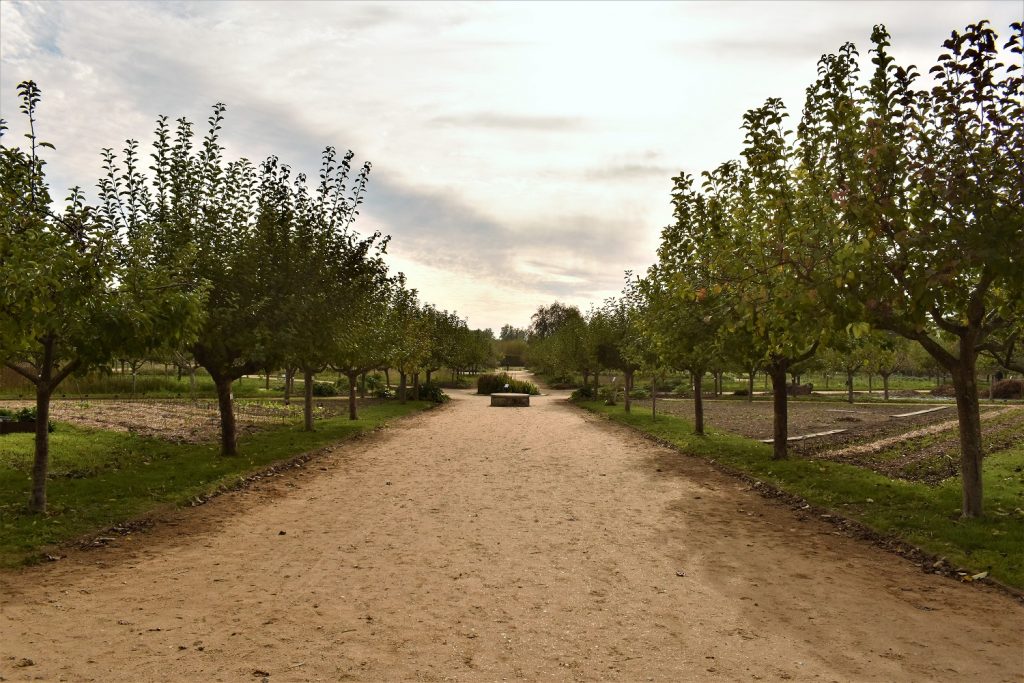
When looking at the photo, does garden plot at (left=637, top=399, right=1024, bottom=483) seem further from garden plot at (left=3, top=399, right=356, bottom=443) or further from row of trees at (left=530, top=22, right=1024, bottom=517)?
garden plot at (left=3, top=399, right=356, bottom=443)

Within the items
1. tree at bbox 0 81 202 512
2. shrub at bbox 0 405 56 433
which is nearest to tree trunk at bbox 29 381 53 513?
tree at bbox 0 81 202 512

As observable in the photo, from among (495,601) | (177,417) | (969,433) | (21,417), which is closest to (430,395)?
(177,417)

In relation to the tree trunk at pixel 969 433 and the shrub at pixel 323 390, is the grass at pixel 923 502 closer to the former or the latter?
the tree trunk at pixel 969 433

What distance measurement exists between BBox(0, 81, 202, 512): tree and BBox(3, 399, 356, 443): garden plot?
882 cm

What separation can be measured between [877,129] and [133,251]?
1076 cm

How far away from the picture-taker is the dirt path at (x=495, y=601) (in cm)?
512

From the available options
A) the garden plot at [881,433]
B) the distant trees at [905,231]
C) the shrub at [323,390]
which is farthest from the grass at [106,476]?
the shrub at [323,390]

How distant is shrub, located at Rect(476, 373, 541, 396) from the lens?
48312 millimetres

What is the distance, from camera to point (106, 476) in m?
12.5

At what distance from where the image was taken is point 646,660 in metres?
5.21

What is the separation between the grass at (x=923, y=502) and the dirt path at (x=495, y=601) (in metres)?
0.75

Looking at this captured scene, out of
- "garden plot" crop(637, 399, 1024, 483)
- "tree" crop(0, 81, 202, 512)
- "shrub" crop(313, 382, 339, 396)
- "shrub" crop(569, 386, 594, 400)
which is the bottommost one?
"garden plot" crop(637, 399, 1024, 483)

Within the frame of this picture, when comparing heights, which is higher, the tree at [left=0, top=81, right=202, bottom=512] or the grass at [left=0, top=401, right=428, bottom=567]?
the tree at [left=0, top=81, right=202, bottom=512]

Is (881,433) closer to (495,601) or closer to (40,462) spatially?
(495,601)
